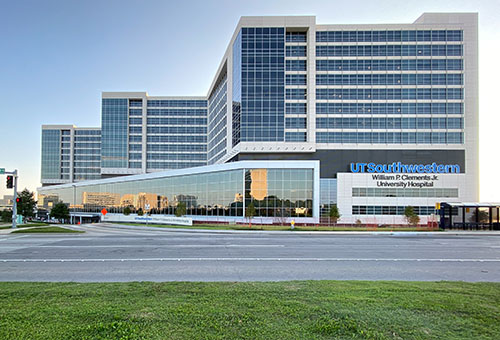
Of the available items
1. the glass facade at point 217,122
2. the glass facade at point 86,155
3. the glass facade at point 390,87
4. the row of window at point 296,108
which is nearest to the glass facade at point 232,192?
the glass facade at point 390,87

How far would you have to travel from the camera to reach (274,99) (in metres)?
53.0

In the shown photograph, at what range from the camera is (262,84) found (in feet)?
174

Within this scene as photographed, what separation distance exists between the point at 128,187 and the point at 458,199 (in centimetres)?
6600

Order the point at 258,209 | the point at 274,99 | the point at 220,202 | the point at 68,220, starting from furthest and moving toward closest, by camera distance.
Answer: the point at 68,220
the point at 274,99
the point at 220,202
the point at 258,209

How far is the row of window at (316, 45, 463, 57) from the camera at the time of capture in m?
53.7

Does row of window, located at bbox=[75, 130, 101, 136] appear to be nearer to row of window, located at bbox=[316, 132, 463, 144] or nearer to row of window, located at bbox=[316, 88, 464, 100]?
row of window, located at bbox=[316, 88, 464, 100]

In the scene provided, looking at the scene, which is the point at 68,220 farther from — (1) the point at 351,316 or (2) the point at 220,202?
(1) the point at 351,316

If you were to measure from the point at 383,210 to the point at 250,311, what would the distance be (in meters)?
50.2

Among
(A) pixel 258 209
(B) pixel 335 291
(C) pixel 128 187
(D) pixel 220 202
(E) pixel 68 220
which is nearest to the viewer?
(B) pixel 335 291

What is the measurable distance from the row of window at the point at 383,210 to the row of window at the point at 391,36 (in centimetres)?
3012

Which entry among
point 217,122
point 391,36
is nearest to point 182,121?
point 217,122

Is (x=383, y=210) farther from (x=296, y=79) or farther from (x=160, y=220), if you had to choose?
(x=160, y=220)

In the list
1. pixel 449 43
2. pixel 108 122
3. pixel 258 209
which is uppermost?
pixel 449 43

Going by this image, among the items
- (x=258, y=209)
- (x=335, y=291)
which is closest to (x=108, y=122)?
(x=258, y=209)
